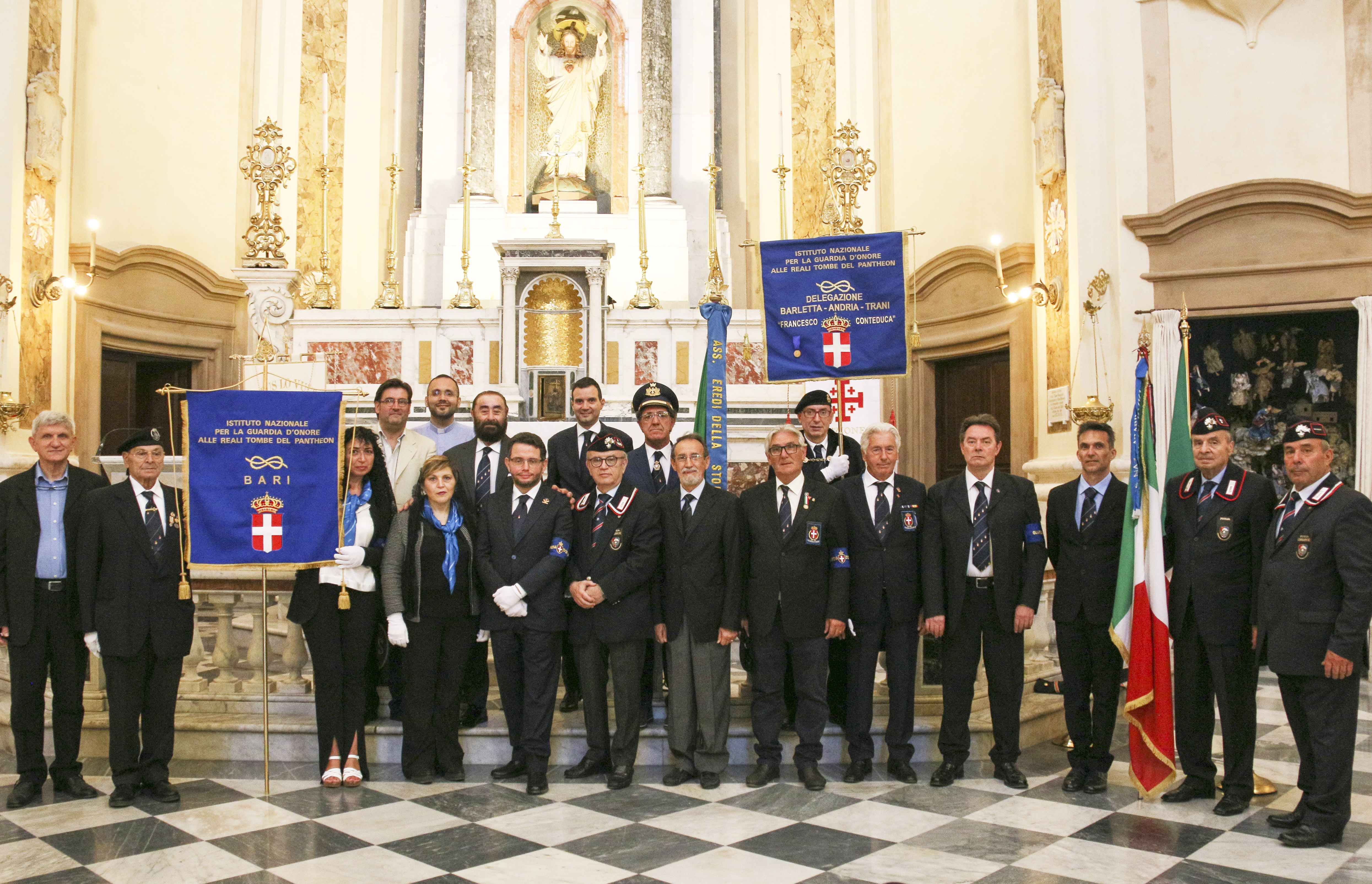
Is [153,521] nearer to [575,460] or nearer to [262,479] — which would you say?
[262,479]

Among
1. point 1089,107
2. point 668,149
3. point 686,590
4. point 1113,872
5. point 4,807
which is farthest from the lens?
point 668,149

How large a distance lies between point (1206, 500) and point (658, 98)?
34.3 ft

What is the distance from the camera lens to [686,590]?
4.80 meters

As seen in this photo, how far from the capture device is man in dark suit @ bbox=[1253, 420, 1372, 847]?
4.01 m

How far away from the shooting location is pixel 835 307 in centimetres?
589

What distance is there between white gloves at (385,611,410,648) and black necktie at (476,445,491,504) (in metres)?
0.79

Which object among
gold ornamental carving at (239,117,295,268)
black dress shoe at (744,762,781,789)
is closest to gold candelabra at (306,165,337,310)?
gold ornamental carving at (239,117,295,268)

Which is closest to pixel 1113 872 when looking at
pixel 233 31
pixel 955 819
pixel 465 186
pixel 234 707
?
pixel 955 819

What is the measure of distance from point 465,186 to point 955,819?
31.7 feet

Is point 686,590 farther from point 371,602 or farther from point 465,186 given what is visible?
point 465,186

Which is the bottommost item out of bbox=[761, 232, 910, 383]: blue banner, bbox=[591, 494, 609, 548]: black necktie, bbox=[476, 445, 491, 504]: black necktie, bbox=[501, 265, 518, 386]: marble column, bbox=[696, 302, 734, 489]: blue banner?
bbox=[591, 494, 609, 548]: black necktie

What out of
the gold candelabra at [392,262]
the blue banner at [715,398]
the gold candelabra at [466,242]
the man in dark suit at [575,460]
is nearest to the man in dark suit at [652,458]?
the man in dark suit at [575,460]

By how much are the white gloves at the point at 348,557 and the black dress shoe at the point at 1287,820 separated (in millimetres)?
3639

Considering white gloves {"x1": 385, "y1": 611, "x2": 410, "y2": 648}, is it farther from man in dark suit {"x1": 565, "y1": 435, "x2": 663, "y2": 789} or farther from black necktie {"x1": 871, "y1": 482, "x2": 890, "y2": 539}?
black necktie {"x1": 871, "y1": 482, "x2": 890, "y2": 539}
